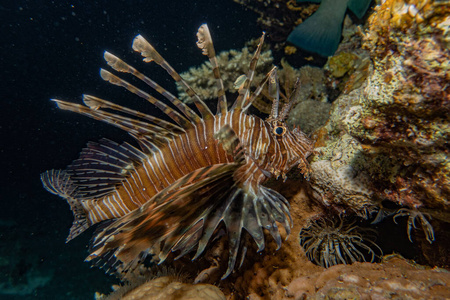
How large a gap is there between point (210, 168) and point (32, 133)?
10275mm

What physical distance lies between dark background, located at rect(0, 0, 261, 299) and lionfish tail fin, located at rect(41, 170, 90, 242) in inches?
154

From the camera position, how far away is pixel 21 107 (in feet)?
28.9

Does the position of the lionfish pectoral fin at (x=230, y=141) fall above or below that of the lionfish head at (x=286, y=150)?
above

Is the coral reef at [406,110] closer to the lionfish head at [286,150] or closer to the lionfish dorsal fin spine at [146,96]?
the lionfish head at [286,150]

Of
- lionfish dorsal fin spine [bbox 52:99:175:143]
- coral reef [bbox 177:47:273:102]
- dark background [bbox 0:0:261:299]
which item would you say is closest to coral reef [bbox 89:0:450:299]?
lionfish dorsal fin spine [bbox 52:99:175:143]

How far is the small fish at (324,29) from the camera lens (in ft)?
17.6

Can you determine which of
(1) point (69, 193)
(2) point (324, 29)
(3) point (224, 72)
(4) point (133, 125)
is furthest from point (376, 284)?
(2) point (324, 29)

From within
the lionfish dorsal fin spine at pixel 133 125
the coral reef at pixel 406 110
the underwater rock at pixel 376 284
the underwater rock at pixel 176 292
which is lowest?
the underwater rock at pixel 376 284

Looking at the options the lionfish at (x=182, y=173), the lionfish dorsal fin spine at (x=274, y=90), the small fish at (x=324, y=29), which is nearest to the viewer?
the lionfish at (x=182, y=173)

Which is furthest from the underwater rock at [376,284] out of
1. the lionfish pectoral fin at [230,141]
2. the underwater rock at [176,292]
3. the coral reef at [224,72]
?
the coral reef at [224,72]

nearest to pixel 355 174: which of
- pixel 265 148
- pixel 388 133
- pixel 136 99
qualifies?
pixel 388 133

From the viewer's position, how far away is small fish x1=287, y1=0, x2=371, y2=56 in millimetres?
5363

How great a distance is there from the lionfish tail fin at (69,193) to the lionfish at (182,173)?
0.05ft

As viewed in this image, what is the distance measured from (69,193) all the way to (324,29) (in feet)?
19.4
